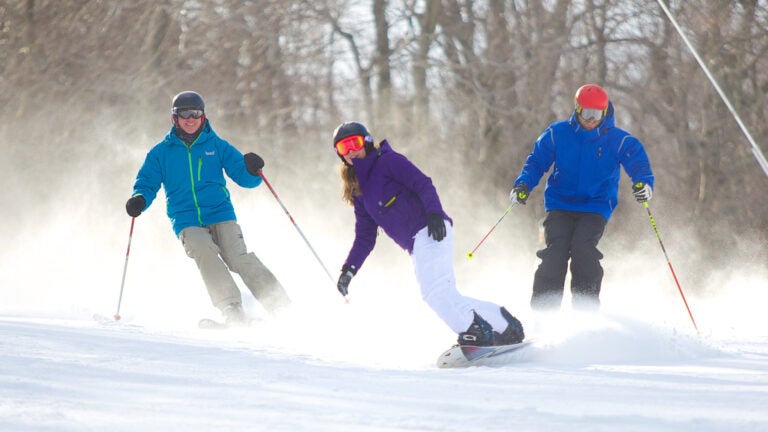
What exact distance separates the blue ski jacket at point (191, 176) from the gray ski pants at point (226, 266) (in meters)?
0.09

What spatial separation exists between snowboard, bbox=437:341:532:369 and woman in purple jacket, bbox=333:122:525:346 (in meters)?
0.06

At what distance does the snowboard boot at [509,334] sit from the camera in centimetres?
473

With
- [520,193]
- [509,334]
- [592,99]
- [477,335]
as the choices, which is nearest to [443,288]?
[477,335]

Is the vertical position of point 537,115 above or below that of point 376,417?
above

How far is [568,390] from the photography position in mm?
3660

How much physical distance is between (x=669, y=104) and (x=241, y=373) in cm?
1025

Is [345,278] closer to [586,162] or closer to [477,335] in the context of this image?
[477,335]

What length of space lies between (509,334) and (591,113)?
169 centimetres

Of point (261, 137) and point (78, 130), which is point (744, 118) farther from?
point (78, 130)

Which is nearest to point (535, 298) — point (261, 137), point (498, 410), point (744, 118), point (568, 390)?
point (568, 390)

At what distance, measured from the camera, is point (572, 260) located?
5969 mm

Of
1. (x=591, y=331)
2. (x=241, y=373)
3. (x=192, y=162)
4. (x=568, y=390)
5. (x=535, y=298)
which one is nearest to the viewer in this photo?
(x=568, y=390)

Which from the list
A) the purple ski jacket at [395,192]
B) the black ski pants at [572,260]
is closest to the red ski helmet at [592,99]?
the black ski pants at [572,260]

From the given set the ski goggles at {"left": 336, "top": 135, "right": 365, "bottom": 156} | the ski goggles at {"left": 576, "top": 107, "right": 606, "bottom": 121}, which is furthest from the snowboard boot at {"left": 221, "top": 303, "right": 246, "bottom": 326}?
the ski goggles at {"left": 576, "top": 107, "right": 606, "bottom": 121}
